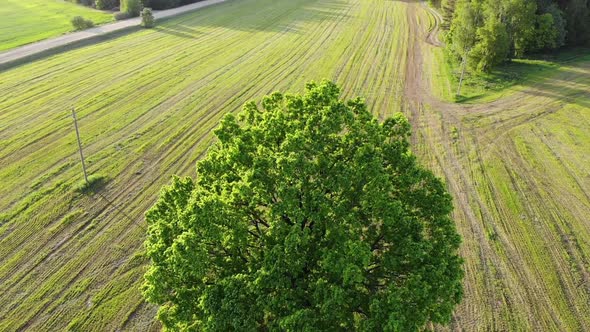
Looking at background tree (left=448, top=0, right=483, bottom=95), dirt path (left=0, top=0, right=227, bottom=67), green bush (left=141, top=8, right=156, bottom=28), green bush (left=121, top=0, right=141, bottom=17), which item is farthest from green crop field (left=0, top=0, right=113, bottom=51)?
background tree (left=448, top=0, right=483, bottom=95)

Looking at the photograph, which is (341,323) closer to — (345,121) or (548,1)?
(345,121)

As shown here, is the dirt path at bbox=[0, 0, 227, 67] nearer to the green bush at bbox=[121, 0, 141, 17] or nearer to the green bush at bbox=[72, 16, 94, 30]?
the green bush at bbox=[72, 16, 94, 30]

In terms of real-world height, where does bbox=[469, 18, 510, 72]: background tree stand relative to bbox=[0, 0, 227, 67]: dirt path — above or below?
above

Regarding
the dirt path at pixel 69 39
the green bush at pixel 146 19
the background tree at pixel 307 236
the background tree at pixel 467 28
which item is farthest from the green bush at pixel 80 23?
the background tree at pixel 307 236

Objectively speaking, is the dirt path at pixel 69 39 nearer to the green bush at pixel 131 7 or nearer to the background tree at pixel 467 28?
the green bush at pixel 131 7

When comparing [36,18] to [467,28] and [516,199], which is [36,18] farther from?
[516,199]
